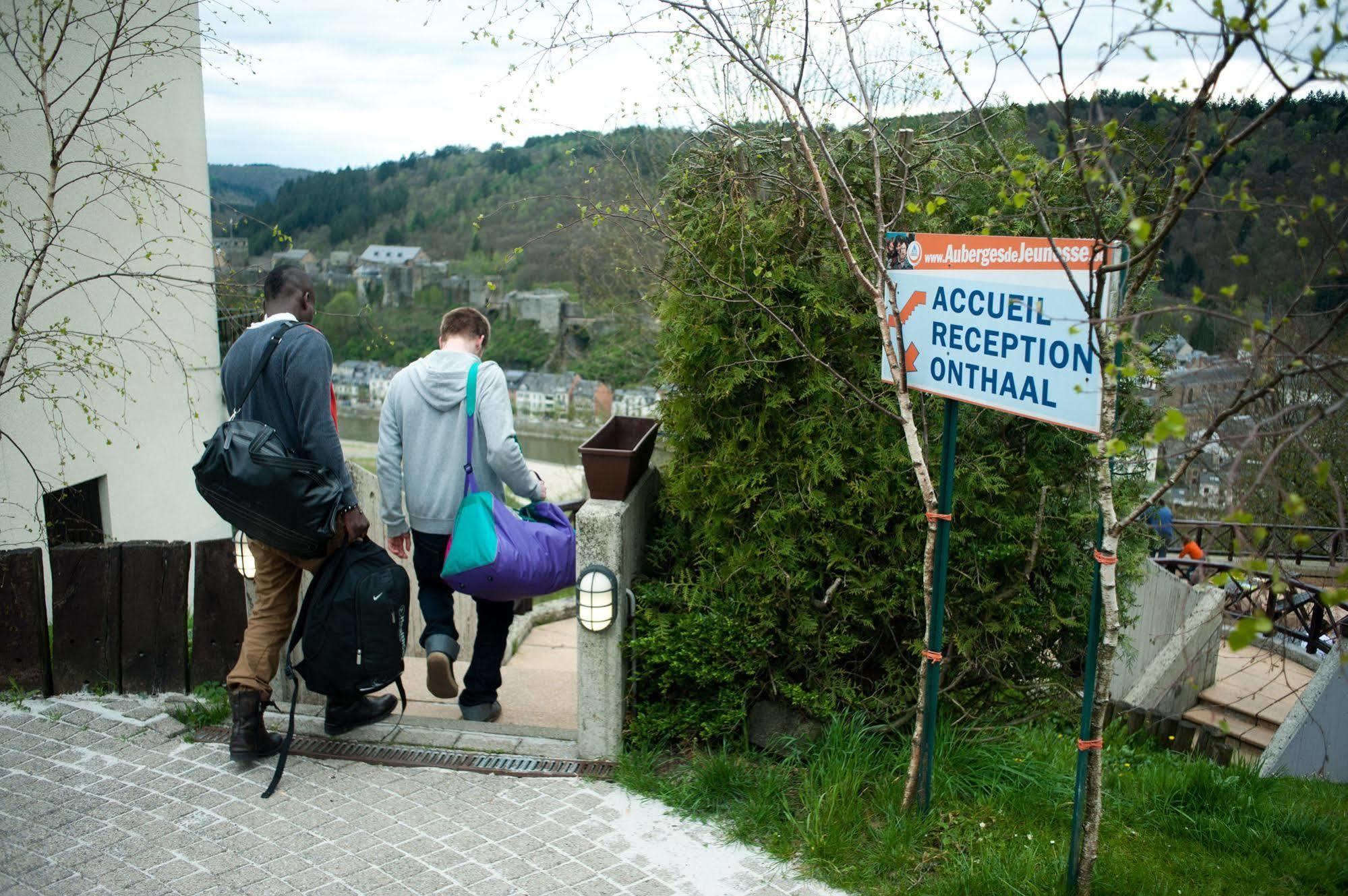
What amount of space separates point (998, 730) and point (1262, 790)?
1.17 metres

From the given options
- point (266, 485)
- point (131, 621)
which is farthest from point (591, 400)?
point (266, 485)

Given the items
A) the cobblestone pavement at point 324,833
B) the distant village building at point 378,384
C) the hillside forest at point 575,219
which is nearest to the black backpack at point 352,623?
the cobblestone pavement at point 324,833

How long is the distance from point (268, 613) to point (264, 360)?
1106 mm

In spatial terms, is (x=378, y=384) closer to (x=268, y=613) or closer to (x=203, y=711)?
(x=203, y=711)

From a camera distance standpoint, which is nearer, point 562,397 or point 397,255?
point 397,255

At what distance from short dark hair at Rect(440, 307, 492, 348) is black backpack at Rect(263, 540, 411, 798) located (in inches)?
40.2

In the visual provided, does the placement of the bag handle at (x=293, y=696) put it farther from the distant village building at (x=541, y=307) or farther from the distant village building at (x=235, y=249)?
the distant village building at (x=541, y=307)

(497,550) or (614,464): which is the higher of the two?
(614,464)

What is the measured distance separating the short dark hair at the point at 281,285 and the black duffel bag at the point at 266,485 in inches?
11.4

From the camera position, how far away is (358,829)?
3779 mm

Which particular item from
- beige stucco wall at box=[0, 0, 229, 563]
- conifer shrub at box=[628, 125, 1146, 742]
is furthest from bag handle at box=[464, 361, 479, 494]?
beige stucco wall at box=[0, 0, 229, 563]

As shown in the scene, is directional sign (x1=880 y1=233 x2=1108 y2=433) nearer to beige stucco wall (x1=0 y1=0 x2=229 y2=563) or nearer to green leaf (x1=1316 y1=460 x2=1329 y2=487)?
green leaf (x1=1316 y1=460 x2=1329 y2=487)

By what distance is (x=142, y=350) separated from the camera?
28.9 ft

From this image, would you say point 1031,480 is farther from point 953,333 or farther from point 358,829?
point 358,829
